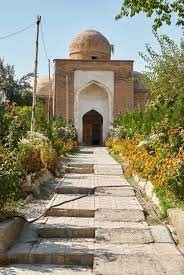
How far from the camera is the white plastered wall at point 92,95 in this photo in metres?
29.7

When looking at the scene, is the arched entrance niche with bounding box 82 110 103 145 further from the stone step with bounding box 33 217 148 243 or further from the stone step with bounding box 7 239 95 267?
the stone step with bounding box 7 239 95 267

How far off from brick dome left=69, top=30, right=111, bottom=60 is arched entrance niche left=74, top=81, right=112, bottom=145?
3277 mm

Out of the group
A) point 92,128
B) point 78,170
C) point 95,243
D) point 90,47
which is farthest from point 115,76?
point 95,243

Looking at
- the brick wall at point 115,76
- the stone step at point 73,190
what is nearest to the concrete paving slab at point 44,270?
the stone step at point 73,190

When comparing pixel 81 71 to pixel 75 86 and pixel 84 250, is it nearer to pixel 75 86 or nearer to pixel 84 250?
pixel 75 86

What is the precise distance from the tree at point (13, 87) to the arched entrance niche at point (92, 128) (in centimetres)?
482

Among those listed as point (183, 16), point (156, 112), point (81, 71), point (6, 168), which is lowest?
point (6, 168)

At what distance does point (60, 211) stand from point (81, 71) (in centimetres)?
2416

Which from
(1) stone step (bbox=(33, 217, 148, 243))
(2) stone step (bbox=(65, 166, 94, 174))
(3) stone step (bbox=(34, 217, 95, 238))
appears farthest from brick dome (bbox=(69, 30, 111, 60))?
(3) stone step (bbox=(34, 217, 95, 238))

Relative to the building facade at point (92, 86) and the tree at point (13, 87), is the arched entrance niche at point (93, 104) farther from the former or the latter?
the tree at point (13, 87)

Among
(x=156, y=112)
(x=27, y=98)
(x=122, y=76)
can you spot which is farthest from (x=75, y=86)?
(x=156, y=112)

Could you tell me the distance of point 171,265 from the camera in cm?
426

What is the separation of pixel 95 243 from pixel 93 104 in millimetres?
26135

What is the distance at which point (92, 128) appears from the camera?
3281 cm
